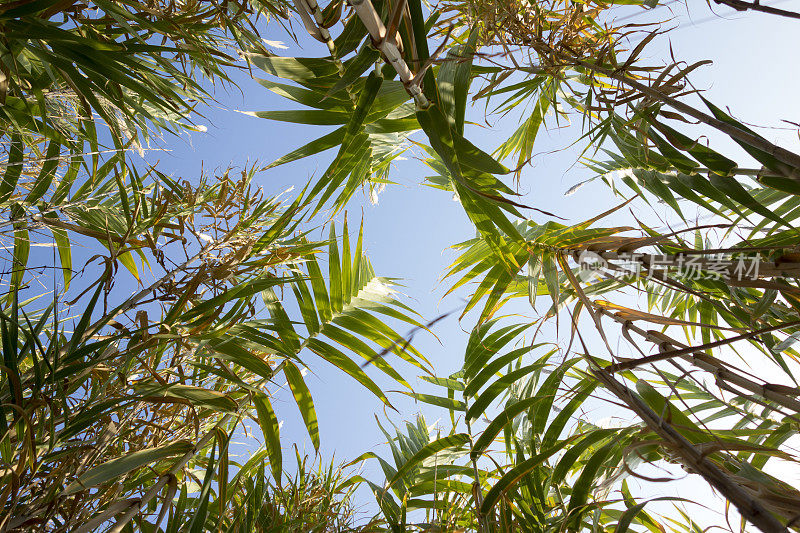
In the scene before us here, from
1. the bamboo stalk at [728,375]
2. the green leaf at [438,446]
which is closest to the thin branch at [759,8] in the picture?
the bamboo stalk at [728,375]

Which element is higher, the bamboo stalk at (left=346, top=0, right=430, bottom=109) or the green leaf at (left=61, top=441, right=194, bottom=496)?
the bamboo stalk at (left=346, top=0, right=430, bottom=109)

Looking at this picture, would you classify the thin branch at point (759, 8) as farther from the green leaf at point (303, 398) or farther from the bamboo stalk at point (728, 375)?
the green leaf at point (303, 398)

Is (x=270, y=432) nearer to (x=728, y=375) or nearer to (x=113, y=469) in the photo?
(x=113, y=469)

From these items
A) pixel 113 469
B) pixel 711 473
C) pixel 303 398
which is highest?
pixel 303 398

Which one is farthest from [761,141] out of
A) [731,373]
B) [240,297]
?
[240,297]

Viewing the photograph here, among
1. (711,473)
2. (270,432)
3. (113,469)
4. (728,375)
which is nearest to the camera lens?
(711,473)

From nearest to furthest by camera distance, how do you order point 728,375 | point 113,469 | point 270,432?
1. point 728,375
2. point 113,469
3. point 270,432

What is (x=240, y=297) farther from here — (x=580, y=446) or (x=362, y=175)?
(x=580, y=446)

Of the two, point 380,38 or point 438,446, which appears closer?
point 380,38

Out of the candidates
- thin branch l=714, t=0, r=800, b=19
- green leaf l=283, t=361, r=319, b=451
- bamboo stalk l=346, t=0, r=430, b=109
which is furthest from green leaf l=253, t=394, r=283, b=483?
thin branch l=714, t=0, r=800, b=19

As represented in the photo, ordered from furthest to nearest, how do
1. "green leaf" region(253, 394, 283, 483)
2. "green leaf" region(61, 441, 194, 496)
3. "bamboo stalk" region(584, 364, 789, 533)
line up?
"green leaf" region(253, 394, 283, 483)
"green leaf" region(61, 441, 194, 496)
"bamboo stalk" region(584, 364, 789, 533)

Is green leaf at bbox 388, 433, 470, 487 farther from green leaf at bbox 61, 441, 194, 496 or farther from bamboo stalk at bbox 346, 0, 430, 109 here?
bamboo stalk at bbox 346, 0, 430, 109

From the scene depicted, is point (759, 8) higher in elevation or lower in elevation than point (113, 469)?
higher

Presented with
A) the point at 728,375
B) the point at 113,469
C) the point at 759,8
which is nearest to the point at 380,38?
the point at 759,8
